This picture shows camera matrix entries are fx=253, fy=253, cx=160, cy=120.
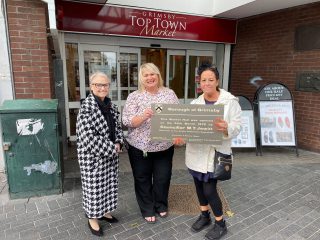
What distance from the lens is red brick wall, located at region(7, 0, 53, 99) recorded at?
3.46m

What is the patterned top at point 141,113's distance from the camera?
2.52 meters

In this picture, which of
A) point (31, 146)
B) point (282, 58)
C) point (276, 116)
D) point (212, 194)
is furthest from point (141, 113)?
point (282, 58)

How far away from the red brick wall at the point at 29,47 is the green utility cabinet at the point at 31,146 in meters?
0.51

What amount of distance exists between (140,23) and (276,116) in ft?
11.1

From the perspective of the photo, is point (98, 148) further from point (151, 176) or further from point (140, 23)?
point (140, 23)

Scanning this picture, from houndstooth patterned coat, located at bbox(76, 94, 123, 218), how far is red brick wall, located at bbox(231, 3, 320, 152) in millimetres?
4481

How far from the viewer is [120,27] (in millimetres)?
5133

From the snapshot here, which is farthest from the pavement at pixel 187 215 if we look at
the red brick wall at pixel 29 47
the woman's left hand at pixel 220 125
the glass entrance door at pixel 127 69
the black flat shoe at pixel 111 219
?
the glass entrance door at pixel 127 69

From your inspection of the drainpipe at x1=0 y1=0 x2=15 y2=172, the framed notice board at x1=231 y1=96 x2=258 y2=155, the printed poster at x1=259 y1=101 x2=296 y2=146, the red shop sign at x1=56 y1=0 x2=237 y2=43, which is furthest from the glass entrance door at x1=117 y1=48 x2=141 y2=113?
the printed poster at x1=259 y1=101 x2=296 y2=146

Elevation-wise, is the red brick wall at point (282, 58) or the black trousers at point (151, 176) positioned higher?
the red brick wall at point (282, 58)

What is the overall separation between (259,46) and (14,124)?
557cm

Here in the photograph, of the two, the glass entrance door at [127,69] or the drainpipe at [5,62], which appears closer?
the drainpipe at [5,62]

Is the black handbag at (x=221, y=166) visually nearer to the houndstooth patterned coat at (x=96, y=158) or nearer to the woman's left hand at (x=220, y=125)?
the woman's left hand at (x=220, y=125)

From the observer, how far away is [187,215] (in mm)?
2959
